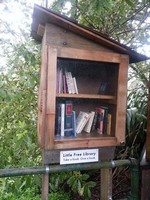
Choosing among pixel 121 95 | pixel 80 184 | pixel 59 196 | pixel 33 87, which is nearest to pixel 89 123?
pixel 121 95

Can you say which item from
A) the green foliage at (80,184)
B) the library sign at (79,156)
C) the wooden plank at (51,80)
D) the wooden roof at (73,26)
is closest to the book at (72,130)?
the library sign at (79,156)

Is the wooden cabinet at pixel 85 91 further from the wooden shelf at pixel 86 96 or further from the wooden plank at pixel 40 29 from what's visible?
the wooden plank at pixel 40 29

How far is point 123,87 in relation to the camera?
1411mm

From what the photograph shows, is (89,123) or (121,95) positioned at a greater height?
(121,95)

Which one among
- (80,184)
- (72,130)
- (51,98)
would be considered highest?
(51,98)

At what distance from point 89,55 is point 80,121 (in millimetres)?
428

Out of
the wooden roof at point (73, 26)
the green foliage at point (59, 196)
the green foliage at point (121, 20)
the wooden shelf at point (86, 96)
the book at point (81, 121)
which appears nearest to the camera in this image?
the wooden roof at point (73, 26)

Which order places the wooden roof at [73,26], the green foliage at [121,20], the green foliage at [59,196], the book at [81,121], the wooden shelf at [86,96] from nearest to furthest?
the wooden roof at [73,26] → the wooden shelf at [86,96] → the book at [81,121] → the green foliage at [121,20] → the green foliage at [59,196]

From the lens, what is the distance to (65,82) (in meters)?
1.42

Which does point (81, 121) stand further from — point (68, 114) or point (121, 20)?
point (121, 20)

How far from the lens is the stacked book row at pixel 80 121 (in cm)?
140

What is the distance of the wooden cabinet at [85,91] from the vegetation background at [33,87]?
278 millimetres

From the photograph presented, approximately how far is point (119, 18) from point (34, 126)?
1.20 metres

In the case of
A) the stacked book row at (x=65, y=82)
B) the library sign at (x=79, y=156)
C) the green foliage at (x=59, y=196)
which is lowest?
the green foliage at (x=59, y=196)
